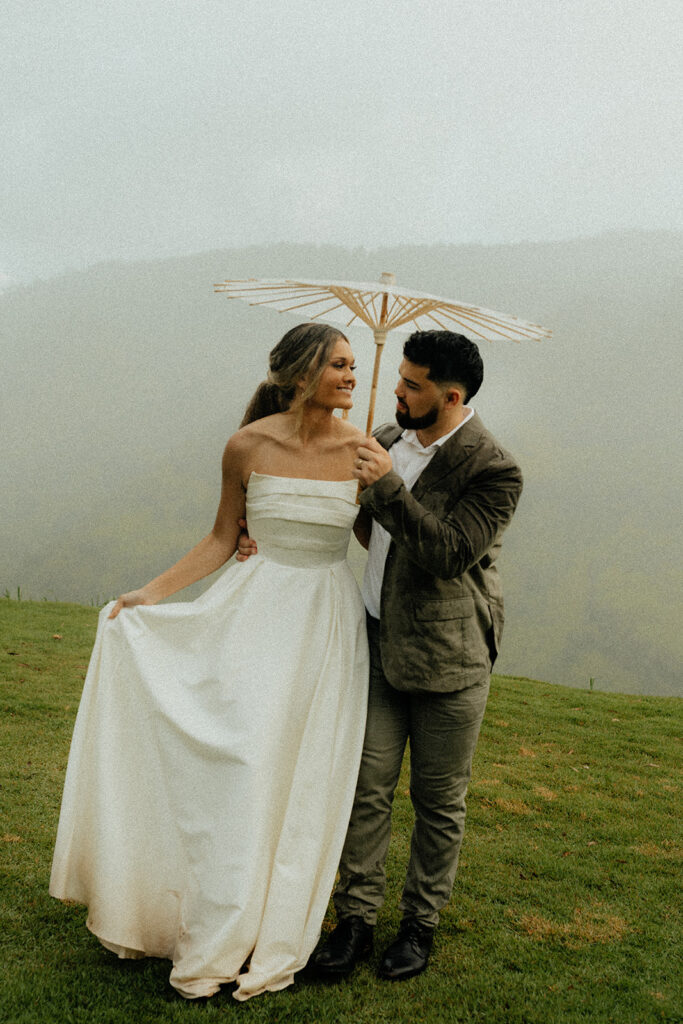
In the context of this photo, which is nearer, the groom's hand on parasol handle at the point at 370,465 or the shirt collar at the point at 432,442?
the groom's hand on parasol handle at the point at 370,465

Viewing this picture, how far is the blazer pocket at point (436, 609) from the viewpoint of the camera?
3.17 m

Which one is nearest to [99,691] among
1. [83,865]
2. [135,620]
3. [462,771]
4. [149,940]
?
[135,620]

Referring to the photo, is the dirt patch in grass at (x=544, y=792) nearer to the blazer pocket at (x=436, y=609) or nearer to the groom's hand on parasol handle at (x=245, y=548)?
the blazer pocket at (x=436, y=609)

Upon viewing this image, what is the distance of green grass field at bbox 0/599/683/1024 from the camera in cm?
311

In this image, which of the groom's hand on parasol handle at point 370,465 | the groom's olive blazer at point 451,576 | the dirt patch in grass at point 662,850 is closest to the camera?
the groom's hand on parasol handle at point 370,465

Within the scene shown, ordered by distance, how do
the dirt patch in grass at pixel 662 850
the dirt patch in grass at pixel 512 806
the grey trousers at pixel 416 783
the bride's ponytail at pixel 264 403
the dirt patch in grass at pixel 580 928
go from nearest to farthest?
the grey trousers at pixel 416 783
the bride's ponytail at pixel 264 403
the dirt patch in grass at pixel 580 928
the dirt patch in grass at pixel 662 850
the dirt patch in grass at pixel 512 806

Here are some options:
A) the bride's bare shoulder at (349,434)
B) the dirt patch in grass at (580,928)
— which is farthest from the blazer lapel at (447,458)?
the dirt patch in grass at (580,928)

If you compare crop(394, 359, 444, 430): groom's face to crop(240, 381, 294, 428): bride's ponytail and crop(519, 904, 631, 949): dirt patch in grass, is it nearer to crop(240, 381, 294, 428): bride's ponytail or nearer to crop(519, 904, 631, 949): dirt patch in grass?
crop(240, 381, 294, 428): bride's ponytail

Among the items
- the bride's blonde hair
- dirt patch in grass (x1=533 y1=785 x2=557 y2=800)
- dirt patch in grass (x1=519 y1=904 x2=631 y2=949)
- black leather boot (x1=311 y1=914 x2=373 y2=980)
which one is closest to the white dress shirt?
the bride's blonde hair

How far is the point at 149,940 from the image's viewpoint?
3.15 metres

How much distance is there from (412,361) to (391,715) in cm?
Result: 129

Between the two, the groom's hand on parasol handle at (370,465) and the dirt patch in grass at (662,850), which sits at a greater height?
the groom's hand on parasol handle at (370,465)

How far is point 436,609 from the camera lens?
125 inches

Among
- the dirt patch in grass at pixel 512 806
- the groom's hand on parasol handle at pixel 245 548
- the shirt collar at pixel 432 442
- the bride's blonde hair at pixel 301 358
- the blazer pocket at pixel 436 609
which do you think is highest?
the bride's blonde hair at pixel 301 358
